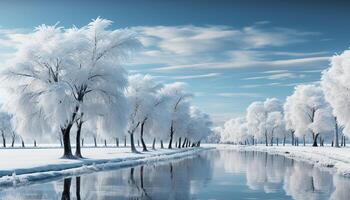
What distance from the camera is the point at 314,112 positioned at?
343 ft

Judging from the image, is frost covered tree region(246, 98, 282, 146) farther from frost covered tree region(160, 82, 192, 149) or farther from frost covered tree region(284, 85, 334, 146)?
frost covered tree region(160, 82, 192, 149)

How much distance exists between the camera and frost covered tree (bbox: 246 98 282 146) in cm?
14638

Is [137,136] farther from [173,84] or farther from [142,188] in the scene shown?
[142,188]

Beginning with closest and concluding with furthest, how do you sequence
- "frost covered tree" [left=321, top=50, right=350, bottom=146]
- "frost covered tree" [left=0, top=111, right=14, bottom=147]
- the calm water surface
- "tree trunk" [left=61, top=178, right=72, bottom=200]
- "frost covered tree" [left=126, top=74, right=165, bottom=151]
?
"tree trunk" [left=61, top=178, right=72, bottom=200] → the calm water surface → "frost covered tree" [left=321, top=50, right=350, bottom=146] → "frost covered tree" [left=126, top=74, right=165, bottom=151] → "frost covered tree" [left=0, top=111, right=14, bottom=147]

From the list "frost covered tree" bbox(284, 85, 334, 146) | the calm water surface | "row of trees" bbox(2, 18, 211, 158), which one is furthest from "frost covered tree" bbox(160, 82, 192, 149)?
the calm water surface

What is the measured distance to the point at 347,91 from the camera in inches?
2191

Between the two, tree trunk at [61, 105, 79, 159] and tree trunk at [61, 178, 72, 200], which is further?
tree trunk at [61, 105, 79, 159]

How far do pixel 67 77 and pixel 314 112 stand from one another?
241ft

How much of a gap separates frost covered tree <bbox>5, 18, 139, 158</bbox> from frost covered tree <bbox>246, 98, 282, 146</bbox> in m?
105

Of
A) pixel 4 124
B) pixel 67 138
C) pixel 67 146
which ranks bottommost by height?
pixel 67 146

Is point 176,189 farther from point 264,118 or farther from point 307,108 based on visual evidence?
point 264,118

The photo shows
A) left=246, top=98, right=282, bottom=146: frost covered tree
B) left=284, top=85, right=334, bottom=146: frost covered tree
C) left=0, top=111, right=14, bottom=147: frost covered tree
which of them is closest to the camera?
left=284, top=85, right=334, bottom=146: frost covered tree

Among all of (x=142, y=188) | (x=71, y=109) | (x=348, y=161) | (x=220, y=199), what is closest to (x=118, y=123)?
(x=71, y=109)

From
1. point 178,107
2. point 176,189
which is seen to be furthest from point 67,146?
point 178,107
